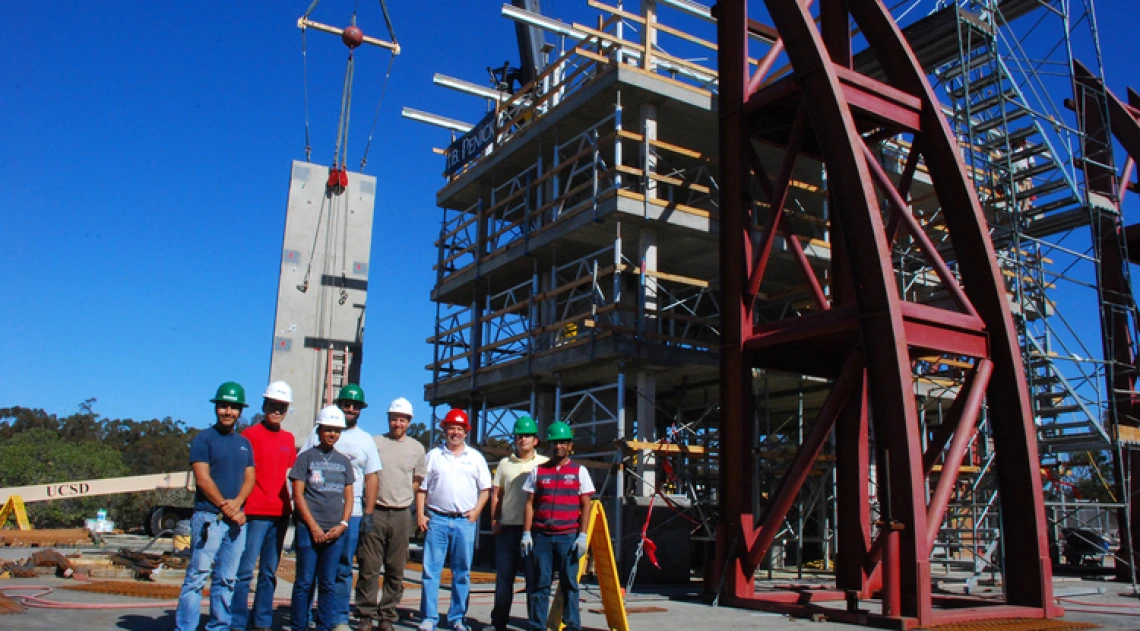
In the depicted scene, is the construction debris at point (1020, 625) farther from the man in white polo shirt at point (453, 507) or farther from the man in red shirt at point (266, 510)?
the man in red shirt at point (266, 510)

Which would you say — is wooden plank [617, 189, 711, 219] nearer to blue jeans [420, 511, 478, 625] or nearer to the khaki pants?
blue jeans [420, 511, 478, 625]

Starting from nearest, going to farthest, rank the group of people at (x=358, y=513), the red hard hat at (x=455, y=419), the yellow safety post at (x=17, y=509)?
the group of people at (x=358, y=513) → the red hard hat at (x=455, y=419) → the yellow safety post at (x=17, y=509)

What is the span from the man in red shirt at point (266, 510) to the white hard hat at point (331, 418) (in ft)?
1.00

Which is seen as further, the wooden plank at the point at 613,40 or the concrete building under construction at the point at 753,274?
the wooden plank at the point at 613,40

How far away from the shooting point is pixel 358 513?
727 centimetres

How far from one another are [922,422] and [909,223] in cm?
881

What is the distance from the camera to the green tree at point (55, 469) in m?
44.9

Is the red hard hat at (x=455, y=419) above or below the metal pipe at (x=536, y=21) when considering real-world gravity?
below

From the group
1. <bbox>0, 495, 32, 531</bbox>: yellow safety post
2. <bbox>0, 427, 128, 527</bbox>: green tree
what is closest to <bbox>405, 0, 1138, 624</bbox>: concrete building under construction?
<bbox>0, 495, 32, 531</bbox>: yellow safety post

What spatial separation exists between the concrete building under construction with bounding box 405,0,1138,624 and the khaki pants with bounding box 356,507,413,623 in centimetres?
439

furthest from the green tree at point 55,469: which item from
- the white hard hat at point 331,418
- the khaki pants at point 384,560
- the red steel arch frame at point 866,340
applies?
the white hard hat at point 331,418

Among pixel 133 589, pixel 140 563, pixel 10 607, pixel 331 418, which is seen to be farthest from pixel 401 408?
pixel 140 563

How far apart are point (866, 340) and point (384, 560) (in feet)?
17.7

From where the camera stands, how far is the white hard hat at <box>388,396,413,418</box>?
309 inches
